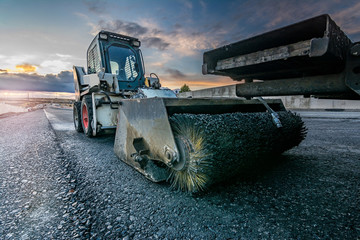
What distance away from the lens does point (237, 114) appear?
1.83m

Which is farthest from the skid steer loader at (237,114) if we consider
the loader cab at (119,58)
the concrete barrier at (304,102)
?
the concrete barrier at (304,102)

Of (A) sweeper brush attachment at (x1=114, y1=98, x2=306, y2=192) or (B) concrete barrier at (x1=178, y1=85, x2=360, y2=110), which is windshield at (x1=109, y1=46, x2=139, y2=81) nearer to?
(A) sweeper brush attachment at (x1=114, y1=98, x2=306, y2=192)

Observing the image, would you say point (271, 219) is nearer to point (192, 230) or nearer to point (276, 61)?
point (192, 230)

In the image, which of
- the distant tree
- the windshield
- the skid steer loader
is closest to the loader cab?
the windshield

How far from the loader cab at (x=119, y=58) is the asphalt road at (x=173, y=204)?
2.69 metres

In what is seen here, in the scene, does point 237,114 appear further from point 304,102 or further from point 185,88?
point 185,88

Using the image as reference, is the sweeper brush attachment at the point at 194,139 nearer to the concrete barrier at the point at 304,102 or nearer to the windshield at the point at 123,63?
the windshield at the point at 123,63

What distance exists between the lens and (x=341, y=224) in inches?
46.3

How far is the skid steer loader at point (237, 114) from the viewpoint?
1415mm

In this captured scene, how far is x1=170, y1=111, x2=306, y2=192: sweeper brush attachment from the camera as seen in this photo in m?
1.42

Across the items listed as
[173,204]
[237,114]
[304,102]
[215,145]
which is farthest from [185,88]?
[173,204]

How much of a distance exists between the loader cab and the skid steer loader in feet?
8.60

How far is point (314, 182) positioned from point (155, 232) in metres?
1.49

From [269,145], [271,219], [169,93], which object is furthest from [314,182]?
[169,93]
